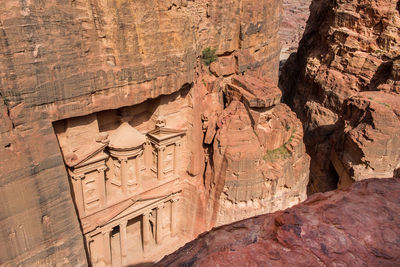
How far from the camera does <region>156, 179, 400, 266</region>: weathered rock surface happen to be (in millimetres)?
2297

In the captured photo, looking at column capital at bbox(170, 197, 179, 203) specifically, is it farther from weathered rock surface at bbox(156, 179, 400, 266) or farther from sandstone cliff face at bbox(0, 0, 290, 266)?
weathered rock surface at bbox(156, 179, 400, 266)

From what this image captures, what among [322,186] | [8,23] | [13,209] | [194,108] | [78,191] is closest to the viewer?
[8,23]

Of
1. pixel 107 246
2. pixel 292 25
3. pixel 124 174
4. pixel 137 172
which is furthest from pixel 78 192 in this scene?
pixel 292 25

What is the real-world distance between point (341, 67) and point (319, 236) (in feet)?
64.5

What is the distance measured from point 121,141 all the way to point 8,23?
5.06 m

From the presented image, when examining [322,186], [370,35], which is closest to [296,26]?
[370,35]

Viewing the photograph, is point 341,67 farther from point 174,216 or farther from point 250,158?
point 174,216

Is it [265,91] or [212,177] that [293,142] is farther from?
[212,177]

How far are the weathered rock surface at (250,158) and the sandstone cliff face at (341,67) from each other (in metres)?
3.93

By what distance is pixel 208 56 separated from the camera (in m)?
14.4

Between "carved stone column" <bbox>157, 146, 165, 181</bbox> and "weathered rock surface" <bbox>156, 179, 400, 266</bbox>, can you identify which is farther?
"carved stone column" <bbox>157, 146, 165, 181</bbox>

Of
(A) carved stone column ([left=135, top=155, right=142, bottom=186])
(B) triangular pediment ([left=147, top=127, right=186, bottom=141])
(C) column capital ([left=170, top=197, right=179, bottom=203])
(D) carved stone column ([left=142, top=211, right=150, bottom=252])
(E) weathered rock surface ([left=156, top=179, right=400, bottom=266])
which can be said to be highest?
(E) weathered rock surface ([left=156, top=179, right=400, bottom=266])

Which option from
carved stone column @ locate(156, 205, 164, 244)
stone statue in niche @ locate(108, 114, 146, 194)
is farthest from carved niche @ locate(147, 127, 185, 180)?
carved stone column @ locate(156, 205, 164, 244)

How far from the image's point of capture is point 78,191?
37.4 feet
